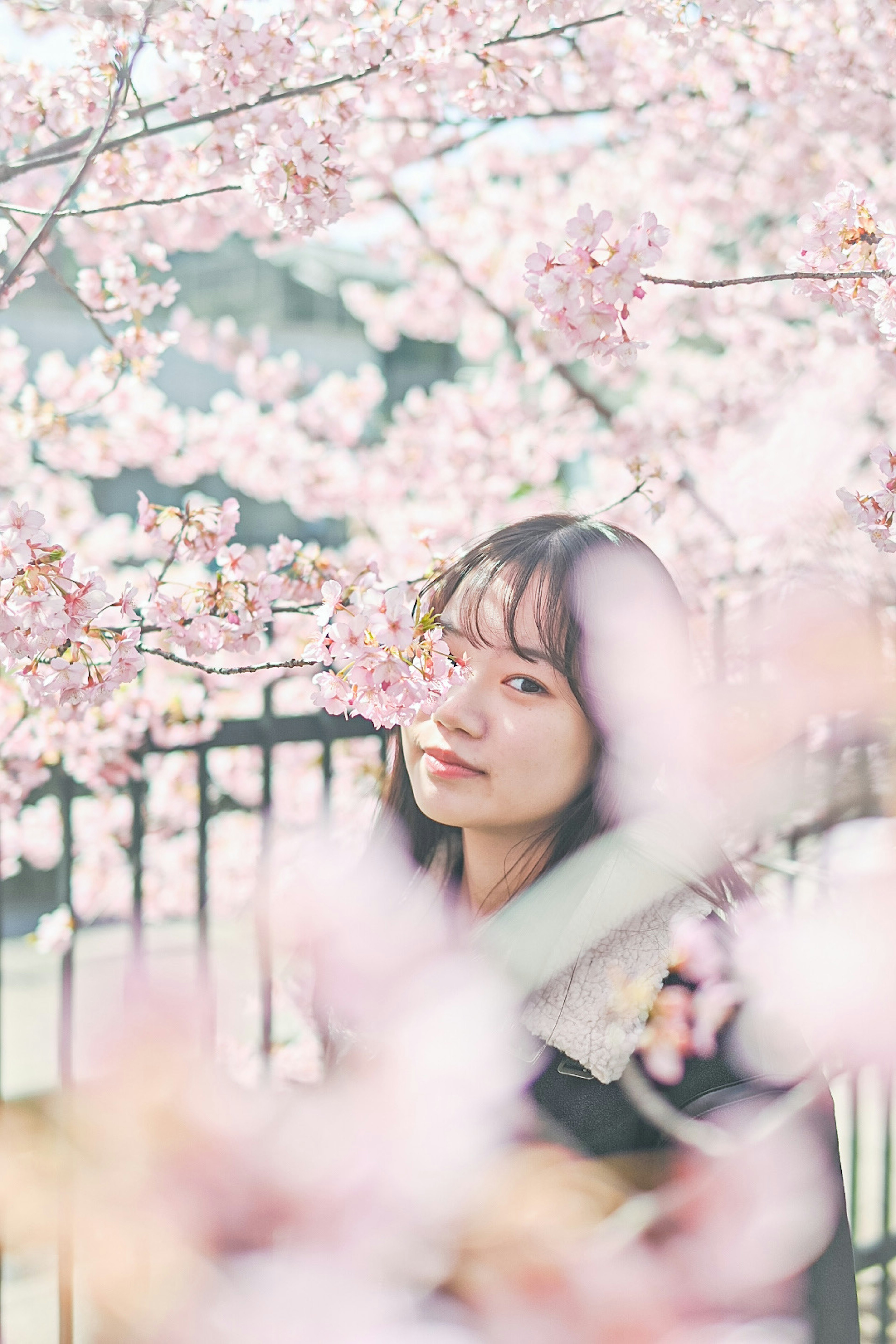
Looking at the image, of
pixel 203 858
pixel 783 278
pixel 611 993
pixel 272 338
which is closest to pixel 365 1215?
pixel 611 993

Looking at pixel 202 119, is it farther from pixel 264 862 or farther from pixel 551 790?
pixel 264 862

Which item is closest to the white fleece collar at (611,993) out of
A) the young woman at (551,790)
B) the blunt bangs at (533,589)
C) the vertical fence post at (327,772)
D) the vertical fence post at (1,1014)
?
the young woman at (551,790)

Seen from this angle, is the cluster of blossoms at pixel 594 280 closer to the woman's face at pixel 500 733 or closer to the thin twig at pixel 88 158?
the woman's face at pixel 500 733

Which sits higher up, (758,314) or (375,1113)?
(758,314)

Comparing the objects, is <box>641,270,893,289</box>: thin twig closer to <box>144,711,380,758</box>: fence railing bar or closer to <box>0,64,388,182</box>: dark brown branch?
<box>0,64,388,182</box>: dark brown branch

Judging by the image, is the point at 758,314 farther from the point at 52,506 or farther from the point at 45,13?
the point at 45,13

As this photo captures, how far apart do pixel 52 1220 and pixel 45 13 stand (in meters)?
2.25

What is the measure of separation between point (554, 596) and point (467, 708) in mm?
216

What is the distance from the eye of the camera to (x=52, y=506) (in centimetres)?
489

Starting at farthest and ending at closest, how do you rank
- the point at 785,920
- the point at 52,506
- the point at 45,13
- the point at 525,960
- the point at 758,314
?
the point at 758,314
the point at 52,506
the point at 45,13
the point at 785,920
the point at 525,960

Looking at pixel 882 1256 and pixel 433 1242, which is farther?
pixel 882 1256

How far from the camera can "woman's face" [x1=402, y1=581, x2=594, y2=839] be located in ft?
4.91

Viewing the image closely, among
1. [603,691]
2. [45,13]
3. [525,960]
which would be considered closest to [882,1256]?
[525,960]

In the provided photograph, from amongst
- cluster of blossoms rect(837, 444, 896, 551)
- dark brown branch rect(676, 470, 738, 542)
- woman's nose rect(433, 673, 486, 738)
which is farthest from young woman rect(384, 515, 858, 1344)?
dark brown branch rect(676, 470, 738, 542)
